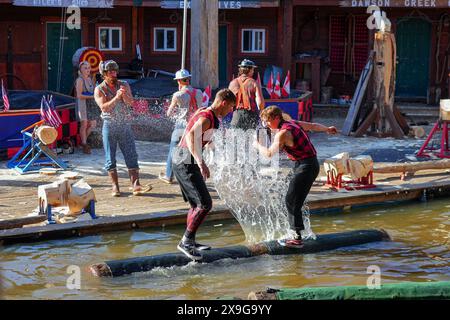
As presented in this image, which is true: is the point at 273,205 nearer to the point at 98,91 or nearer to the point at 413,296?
the point at 98,91

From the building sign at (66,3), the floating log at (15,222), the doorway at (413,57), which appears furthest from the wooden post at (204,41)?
the floating log at (15,222)

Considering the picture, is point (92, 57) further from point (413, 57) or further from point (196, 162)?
point (413, 57)

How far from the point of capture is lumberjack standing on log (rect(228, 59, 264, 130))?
12.8m

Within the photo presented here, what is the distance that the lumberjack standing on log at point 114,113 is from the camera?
11.4 m

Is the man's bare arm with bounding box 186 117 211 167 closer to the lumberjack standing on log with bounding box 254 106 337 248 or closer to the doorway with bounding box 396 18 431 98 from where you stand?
the lumberjack standing on log with bounding box 254 106 337 248

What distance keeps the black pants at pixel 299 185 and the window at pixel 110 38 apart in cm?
1316

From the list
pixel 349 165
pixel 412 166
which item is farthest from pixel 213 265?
pixel 412 166

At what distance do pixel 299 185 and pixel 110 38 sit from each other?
13382 mm

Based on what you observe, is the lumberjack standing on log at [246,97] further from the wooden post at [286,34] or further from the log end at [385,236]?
the wooden post at [286,34]

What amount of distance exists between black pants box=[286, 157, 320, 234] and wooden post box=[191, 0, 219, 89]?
7767mm

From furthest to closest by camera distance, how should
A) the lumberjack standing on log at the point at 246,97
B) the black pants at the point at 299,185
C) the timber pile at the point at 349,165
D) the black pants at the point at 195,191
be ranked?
1. the lumberjack standing on log at the point at 246,97
2. the timber pile at the point at 349,165
3. the black pants at the point at 299,185
4. the black pants at the point at 195,191

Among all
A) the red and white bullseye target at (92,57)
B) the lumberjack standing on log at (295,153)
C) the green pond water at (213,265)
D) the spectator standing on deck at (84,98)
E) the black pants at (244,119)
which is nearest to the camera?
the green pond water at (213,265)

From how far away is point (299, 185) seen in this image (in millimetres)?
9461

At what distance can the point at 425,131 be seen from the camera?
1845cm
